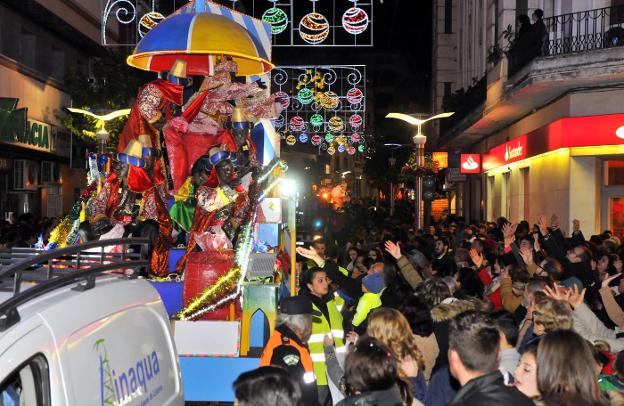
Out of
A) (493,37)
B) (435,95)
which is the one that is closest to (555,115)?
(493,37)

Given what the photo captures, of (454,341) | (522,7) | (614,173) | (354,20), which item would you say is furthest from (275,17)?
(454,341)

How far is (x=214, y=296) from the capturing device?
709cm

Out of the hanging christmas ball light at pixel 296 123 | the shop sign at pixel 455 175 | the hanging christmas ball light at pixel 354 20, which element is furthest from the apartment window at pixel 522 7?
the hanging christmas ball light at pixel 296 123

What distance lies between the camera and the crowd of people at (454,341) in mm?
3936

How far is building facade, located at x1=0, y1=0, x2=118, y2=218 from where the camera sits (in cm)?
2370

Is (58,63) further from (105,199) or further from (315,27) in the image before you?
(105,199)

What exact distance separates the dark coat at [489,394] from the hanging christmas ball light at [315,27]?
48.8ft

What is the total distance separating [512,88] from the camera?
17969mm

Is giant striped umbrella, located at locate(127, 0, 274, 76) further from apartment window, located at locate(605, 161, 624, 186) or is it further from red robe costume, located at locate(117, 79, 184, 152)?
apartment window, located at locate(605, 161, 624, 186)

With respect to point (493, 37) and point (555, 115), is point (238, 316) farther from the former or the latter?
point (493, 37)

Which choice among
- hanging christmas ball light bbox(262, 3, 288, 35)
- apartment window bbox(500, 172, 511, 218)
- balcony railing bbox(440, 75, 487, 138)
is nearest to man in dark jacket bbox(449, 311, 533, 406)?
hanging christmas ball light bbox(262, 3, 288, 35)

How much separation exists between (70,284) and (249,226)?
4262 millimetres

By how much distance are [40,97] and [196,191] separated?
21.4 meters

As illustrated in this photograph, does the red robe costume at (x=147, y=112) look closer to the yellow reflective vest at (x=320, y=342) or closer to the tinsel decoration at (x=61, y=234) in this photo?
the tinsel decoration at (x=61, y=234)
